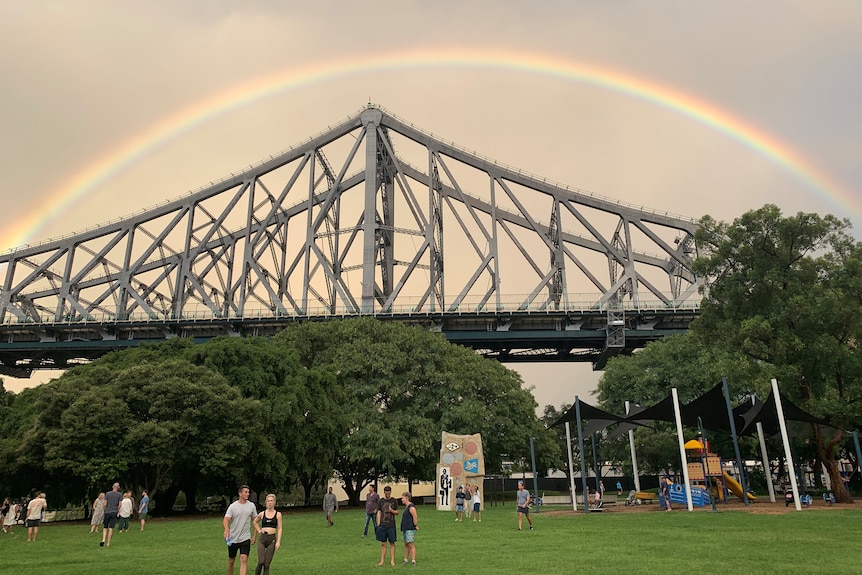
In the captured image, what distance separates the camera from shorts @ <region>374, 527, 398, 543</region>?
13.1 meters

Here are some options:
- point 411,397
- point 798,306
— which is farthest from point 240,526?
point 411,397

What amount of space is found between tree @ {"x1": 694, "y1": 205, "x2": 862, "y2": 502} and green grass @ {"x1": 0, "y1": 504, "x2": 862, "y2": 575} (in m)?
5.36

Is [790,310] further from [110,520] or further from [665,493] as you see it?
[110,520]

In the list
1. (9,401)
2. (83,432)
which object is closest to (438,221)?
(9,401)

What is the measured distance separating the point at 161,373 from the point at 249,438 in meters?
5.36

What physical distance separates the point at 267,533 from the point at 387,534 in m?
3.67

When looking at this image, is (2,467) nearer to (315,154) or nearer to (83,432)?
(83,432)

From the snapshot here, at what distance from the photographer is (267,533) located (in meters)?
10.1

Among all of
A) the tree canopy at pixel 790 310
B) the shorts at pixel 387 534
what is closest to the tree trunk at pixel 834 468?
the tree canopy at pixel 790 310

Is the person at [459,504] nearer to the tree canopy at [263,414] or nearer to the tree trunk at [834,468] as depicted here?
the tree canopy at [263,414]

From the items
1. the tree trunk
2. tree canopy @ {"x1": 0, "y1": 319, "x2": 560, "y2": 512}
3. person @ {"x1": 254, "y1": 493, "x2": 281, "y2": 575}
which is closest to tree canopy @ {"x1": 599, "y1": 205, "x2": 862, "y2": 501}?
the tree trunk

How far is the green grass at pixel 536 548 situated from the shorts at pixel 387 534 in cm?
62

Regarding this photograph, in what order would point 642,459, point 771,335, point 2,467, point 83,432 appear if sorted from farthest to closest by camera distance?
point 642,459 < point 2,467 < point 83,432 < point 771,335

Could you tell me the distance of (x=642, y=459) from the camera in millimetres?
47844
